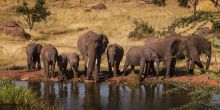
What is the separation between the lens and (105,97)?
20109 mm

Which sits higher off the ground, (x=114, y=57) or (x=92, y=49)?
(x=92, y=49)

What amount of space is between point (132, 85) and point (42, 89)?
4.44 metres

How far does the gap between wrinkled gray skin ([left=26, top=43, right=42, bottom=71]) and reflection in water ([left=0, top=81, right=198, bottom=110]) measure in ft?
20.2

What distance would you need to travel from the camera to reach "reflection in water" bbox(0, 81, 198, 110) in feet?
58.2

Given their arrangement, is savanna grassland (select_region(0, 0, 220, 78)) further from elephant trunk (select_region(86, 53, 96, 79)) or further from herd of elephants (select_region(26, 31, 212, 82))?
elephant trunk (select_region(86, 53, 96, 79))

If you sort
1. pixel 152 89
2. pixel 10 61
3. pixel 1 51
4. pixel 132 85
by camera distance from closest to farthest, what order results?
pixel 152 89 < pixel 132 85 < pixel 10 61 < pixel 1 51

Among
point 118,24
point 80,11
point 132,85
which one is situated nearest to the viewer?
point 132,85

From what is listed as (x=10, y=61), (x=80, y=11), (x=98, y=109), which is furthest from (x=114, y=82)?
(x=80, y=11)

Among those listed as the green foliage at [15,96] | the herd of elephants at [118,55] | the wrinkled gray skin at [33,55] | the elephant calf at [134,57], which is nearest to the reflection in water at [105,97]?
the green foliage at [15,96]

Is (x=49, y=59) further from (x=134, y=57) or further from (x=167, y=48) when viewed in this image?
(x=167, y=48)

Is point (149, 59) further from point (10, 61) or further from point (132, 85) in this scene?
point (10, 61)

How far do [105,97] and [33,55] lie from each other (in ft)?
40.7

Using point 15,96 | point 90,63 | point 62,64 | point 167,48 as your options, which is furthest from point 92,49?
point 15,96

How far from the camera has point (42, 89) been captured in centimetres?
2294
